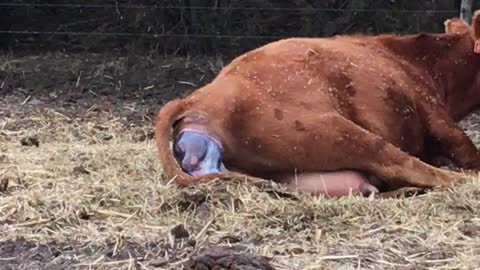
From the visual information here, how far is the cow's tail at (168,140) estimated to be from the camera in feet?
15.0

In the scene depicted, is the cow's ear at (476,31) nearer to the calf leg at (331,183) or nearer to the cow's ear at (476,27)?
the cow's ear at (476,27)

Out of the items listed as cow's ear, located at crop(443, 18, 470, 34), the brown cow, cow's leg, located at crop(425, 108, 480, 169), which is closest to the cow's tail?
the brown cow

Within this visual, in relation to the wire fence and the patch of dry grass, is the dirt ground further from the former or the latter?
the wire fence

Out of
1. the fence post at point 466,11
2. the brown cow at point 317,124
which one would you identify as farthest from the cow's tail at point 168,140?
the fence post at point 466,11

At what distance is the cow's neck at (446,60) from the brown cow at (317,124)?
0.56 feet

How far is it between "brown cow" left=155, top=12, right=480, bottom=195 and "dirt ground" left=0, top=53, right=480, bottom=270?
0.18 m

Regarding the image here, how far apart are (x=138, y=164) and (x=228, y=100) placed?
0.90 m

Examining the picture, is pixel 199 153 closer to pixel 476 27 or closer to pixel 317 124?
pixel 317 124

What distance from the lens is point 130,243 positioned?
3.86m

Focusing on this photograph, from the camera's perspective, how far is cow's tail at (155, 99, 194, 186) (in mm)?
4574

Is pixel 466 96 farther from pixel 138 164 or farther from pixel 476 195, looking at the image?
pixel 138 164

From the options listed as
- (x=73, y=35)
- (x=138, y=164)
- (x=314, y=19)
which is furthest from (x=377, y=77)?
(x=73, y=35)

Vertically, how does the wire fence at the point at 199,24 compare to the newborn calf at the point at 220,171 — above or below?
below

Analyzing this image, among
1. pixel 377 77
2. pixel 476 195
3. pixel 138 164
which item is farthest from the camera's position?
pixel 138 164
